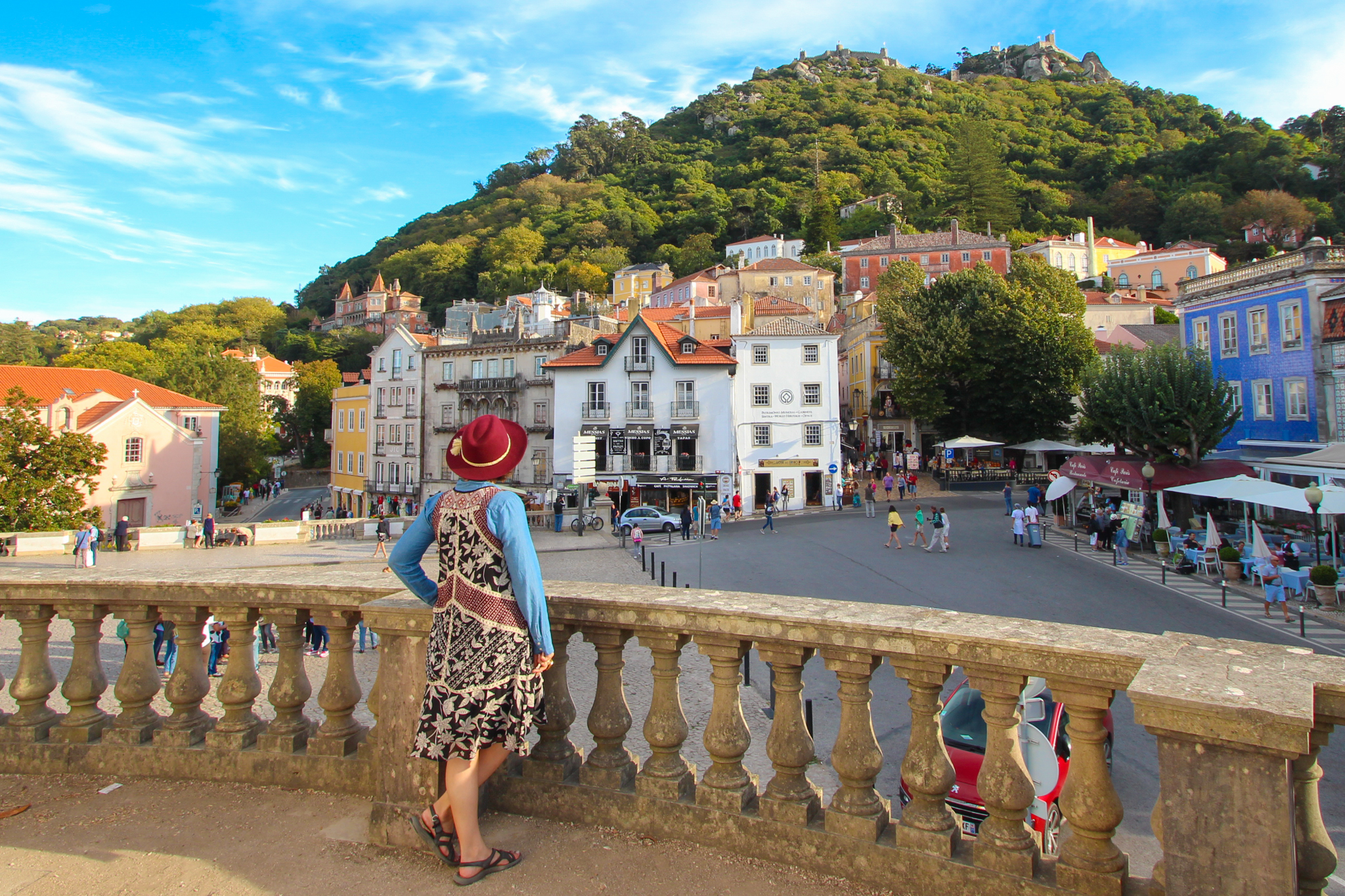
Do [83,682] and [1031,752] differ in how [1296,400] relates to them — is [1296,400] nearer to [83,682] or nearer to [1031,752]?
[1031,752]

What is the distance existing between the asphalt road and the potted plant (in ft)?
6.22

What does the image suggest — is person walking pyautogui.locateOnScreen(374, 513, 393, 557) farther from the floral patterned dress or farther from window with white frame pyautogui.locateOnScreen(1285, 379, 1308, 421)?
window with white frame pyautogui.locateOnScreen(1285, 379, 1308, 421)

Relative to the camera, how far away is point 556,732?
3.25m

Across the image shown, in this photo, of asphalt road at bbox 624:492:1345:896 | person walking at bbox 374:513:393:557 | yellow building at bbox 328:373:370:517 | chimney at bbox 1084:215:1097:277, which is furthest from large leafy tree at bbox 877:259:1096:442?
chimney at bbox 1084:215:1097:277

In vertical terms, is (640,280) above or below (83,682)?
above

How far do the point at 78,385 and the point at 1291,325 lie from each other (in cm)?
5590

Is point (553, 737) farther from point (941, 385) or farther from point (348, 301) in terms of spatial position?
point (348, 301)

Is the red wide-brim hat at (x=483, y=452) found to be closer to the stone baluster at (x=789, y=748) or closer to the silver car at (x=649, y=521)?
the stone baluster at (x=789, y=748)

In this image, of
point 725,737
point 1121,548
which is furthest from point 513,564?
point 1121,548

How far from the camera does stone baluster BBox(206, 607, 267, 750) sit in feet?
12.0

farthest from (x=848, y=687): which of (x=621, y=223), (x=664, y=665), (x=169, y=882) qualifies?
(x=621, y=223)

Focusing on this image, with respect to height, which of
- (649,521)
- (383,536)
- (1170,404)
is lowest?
(383,536)

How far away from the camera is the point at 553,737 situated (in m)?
3.26

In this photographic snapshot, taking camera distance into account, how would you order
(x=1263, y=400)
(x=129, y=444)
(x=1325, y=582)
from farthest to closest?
(x=129, y=444) → (x=1263, y=400) → (x=1325, y=582)
